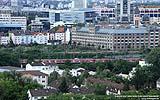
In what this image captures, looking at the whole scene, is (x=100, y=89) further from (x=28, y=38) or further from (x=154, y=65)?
(x=28, y=38)

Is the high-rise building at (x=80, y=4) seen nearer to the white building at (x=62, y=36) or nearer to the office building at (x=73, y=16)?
the office building at (x=73, y=16)

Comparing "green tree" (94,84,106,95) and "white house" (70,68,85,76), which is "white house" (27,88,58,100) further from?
"white house" (70,68,85,76)

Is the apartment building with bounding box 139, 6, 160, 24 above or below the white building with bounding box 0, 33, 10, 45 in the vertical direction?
above

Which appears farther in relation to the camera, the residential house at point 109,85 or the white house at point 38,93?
the residential house at point 109,85

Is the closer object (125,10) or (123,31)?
(123,31)

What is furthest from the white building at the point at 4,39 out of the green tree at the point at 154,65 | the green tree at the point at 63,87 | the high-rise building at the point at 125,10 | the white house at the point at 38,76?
the green tree at the point at 63,87

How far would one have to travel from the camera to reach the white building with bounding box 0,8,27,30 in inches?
1075

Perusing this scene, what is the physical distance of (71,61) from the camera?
58.1 feet

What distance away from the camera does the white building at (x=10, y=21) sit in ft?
89.6

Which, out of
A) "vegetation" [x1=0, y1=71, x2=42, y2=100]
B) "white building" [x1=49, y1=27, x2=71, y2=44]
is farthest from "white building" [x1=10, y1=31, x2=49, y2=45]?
"vegetation" [x1=0, y1=71, x2=42, y2=100]

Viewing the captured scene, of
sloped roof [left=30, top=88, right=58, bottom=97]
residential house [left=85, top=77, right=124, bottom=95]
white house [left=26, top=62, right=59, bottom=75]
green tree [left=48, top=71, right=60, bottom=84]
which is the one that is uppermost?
sloped roof [left=30, top=88, right=58, bottom=97]

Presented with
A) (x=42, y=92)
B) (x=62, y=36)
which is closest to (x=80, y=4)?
(x=62, y=36)

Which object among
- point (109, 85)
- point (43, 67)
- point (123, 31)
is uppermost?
point (123, 31)

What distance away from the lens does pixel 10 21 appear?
28984mm
